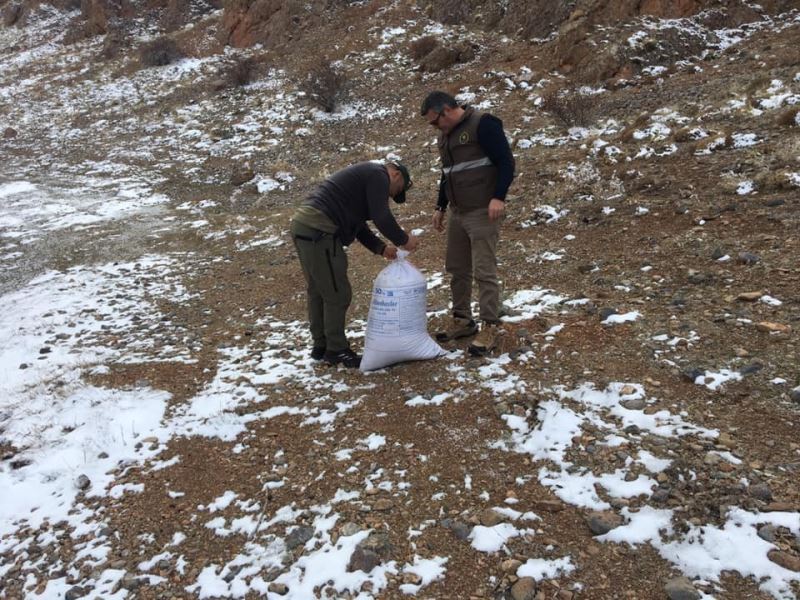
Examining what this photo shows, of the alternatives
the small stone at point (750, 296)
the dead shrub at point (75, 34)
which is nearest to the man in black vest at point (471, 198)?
the small stone at point (750, 296)

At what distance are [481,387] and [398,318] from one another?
36.7 inches

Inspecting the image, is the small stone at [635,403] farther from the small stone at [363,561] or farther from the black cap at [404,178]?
the black cap at [404,178]

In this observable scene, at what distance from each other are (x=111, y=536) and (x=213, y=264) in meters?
6.36

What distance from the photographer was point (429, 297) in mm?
6320

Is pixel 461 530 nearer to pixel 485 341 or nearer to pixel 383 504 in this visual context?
pixel 383 504

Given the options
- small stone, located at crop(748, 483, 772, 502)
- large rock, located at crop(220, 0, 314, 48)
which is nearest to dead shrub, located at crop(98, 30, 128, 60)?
large rock, located at crop(220, 0, 314, 48)

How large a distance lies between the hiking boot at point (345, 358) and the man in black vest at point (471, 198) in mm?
892

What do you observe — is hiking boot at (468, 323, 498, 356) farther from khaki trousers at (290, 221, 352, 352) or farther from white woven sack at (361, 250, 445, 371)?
khaki trousers at (290, 221, 352, 352)

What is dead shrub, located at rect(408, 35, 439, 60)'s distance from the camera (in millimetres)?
18797

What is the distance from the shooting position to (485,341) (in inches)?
192

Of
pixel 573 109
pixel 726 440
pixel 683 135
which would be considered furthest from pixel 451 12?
pixel 726 440

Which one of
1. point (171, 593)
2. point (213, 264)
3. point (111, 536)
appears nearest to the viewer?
point (171, 593)

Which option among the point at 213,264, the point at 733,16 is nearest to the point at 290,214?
the point at 213,264

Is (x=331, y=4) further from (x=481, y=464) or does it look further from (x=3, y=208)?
(x=481, y=464)
